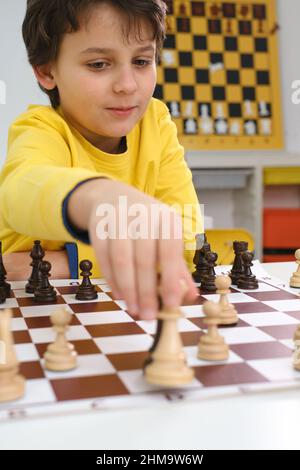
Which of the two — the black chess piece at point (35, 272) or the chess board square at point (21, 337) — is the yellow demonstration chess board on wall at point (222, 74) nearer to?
the black chess piece at point (35, 272)

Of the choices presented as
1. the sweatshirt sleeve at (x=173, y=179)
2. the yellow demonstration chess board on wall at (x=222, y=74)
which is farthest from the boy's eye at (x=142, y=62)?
the yellow demonstration chess board on wall at (x=222, y=74)

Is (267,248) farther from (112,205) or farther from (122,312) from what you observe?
(112,205)

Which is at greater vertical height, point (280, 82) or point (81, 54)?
point (280, 82)

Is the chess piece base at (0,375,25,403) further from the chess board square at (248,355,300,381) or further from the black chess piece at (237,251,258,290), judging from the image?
the black chess piece at (237,251,258,290)

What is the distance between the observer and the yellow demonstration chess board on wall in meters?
3.42

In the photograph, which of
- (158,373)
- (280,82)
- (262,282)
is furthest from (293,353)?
(280,82)

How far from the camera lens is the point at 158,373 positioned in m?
0.65

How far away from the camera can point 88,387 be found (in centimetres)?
67

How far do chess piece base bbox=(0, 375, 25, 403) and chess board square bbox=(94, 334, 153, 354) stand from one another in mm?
168

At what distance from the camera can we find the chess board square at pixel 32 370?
0.70 metres

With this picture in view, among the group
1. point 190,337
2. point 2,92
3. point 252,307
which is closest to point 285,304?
point 252,307

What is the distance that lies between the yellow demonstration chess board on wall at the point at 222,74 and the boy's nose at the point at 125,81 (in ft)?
7.04

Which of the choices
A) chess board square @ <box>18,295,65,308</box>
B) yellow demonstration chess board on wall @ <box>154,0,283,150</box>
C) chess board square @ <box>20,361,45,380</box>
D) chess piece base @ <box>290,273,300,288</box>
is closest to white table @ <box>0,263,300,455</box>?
chess board square @ <box>20,361,45,380</box>
